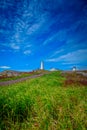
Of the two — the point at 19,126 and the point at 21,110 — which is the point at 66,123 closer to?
the point at 19,126

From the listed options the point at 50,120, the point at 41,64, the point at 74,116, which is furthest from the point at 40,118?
the point at 41,64

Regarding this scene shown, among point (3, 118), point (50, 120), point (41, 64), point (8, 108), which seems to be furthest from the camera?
point (41, 64)

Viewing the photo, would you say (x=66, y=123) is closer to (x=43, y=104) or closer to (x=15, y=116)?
(x=43, y=104)

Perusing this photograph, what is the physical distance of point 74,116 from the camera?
3.94m

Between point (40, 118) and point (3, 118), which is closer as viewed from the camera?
point (40, 118)

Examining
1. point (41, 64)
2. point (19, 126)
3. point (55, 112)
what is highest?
point (41, 64)

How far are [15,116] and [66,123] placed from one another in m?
1.64

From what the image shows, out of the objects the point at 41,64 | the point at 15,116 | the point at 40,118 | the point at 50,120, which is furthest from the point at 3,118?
the point at 41,64

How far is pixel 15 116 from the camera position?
4.49 metres

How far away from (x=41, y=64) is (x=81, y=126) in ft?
204

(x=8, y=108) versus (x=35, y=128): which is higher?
(x=8, y=108)

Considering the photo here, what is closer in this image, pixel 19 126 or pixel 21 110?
pixel 19 126

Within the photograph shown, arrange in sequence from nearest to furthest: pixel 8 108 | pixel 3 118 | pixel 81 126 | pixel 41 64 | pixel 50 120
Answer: pixel 81 126 < pixel 50 120 < pixel 3 118 < pixel 8 108 < pixel 41 64

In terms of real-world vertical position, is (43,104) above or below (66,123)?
above
